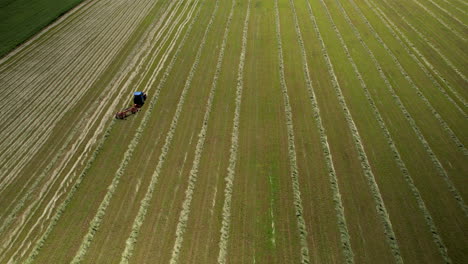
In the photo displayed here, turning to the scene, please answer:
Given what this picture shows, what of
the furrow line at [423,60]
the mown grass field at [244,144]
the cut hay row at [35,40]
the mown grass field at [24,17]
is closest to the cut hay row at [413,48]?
the furrow line at [423,60]

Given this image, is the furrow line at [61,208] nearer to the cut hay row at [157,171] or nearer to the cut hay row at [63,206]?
the cut hay row at [63,206]

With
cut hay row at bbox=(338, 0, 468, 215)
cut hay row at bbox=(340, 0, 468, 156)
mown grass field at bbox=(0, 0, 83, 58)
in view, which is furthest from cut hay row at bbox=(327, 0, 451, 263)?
mown grass field at bbox=(0, 0, 83, 58)

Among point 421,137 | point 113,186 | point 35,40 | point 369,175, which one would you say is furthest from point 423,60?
point 35,40

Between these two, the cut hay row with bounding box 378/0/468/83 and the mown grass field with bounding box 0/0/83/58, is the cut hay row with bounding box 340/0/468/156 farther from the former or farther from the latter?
the mown grass field with bounding box 0/0/83/58

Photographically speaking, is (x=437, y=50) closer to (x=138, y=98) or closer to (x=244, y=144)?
(x=244, y=144)

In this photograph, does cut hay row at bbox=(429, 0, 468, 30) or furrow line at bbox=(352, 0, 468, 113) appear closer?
furrow line at bbox=(352, 0, 468, 113)
